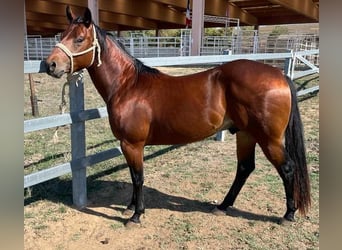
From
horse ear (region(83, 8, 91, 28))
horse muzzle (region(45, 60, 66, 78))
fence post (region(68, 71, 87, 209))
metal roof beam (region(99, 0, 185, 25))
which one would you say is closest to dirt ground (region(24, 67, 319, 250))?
fence post (region(68, 71, 87, 209))

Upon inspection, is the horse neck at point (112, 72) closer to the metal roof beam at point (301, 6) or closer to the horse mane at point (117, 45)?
the horse mane at point (117, 45)

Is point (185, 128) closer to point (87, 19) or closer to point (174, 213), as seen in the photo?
point (174, 213)

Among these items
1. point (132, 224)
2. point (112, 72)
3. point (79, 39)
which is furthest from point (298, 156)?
point (79, 39)

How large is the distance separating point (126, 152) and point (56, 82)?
23.2 ft

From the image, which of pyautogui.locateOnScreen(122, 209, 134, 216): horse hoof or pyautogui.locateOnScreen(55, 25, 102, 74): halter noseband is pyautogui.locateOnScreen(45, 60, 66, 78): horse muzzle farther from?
pyautogui.locateOnScreen(122, 209, 134, 216): horse hoof

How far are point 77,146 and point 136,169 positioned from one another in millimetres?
602

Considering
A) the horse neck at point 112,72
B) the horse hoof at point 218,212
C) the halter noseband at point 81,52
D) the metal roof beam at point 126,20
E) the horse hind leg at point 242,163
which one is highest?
the metal roof beam at point 126,20

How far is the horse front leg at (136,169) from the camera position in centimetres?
246

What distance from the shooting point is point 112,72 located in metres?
2.44

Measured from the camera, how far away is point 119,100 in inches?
95.9

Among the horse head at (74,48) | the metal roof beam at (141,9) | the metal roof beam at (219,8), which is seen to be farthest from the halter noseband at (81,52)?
the metal roof beam at (141,9)

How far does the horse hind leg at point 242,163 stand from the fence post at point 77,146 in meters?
1.16

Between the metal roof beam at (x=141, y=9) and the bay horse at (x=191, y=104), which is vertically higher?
the metal roof beam at (x=141, y=9)
